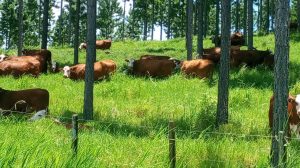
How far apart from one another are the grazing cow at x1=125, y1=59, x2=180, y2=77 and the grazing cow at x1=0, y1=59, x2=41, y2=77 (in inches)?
159

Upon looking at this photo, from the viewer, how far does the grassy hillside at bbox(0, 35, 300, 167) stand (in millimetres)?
6180

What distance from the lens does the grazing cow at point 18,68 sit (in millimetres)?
18797

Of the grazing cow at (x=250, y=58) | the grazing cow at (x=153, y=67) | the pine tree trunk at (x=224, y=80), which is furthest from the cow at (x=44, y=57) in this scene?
the pine tree trunk at (x=224, y=80)

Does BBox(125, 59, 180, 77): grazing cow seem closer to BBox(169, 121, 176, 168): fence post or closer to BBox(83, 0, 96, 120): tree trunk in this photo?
BBox(83, 0, 96, 120): tree trunk

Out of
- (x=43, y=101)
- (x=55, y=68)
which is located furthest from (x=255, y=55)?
(x=43, y=101)

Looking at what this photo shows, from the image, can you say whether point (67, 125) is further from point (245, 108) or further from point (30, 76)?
point (30, 76)

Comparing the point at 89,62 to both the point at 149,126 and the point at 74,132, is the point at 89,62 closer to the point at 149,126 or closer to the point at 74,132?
the point at 149,126

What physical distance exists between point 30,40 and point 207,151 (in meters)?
65.2

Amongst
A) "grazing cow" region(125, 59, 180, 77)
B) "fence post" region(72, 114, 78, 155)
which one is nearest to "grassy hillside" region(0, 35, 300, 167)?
"fence post" region(72, 114, 78, 155)

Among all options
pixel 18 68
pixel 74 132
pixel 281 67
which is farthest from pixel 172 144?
pixel 18 68

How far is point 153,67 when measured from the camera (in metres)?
19.1

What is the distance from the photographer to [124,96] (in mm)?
14492

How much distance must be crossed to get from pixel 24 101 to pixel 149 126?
3.66 metres

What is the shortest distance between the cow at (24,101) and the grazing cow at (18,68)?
6895 mm
